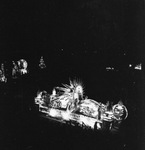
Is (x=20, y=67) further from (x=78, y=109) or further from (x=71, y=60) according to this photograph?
(x=78, y=109)

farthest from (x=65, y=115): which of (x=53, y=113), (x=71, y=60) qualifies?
(x=71, y=60)

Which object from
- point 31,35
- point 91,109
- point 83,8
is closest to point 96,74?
point 91,109

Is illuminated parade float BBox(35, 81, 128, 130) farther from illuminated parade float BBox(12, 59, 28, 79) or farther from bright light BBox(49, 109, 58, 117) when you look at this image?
illuminated parade float BBox(12, 59, 28, 79)

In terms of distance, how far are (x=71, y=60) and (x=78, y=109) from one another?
36cm

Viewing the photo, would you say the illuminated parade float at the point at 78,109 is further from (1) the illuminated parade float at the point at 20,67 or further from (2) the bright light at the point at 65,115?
(1) the illuminated parade float at the point at 20,67

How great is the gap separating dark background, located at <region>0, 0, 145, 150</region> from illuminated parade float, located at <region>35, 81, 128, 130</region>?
0.05m

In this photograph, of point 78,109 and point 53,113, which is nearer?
point 78,109

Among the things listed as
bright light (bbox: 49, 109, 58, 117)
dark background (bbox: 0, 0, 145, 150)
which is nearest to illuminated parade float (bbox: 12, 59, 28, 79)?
dark background (bbox: 0, 0, 145, 150)

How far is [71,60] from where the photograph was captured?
5.87ft

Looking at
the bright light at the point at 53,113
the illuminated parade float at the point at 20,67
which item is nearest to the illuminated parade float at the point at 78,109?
the bright light at the point at 53,113

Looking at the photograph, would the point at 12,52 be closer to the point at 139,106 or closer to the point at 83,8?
the point at 83,8

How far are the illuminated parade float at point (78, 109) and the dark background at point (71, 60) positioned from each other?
0.15 feet

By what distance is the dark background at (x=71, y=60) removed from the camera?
1.63 meters

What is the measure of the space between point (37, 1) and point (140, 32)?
79 cm
